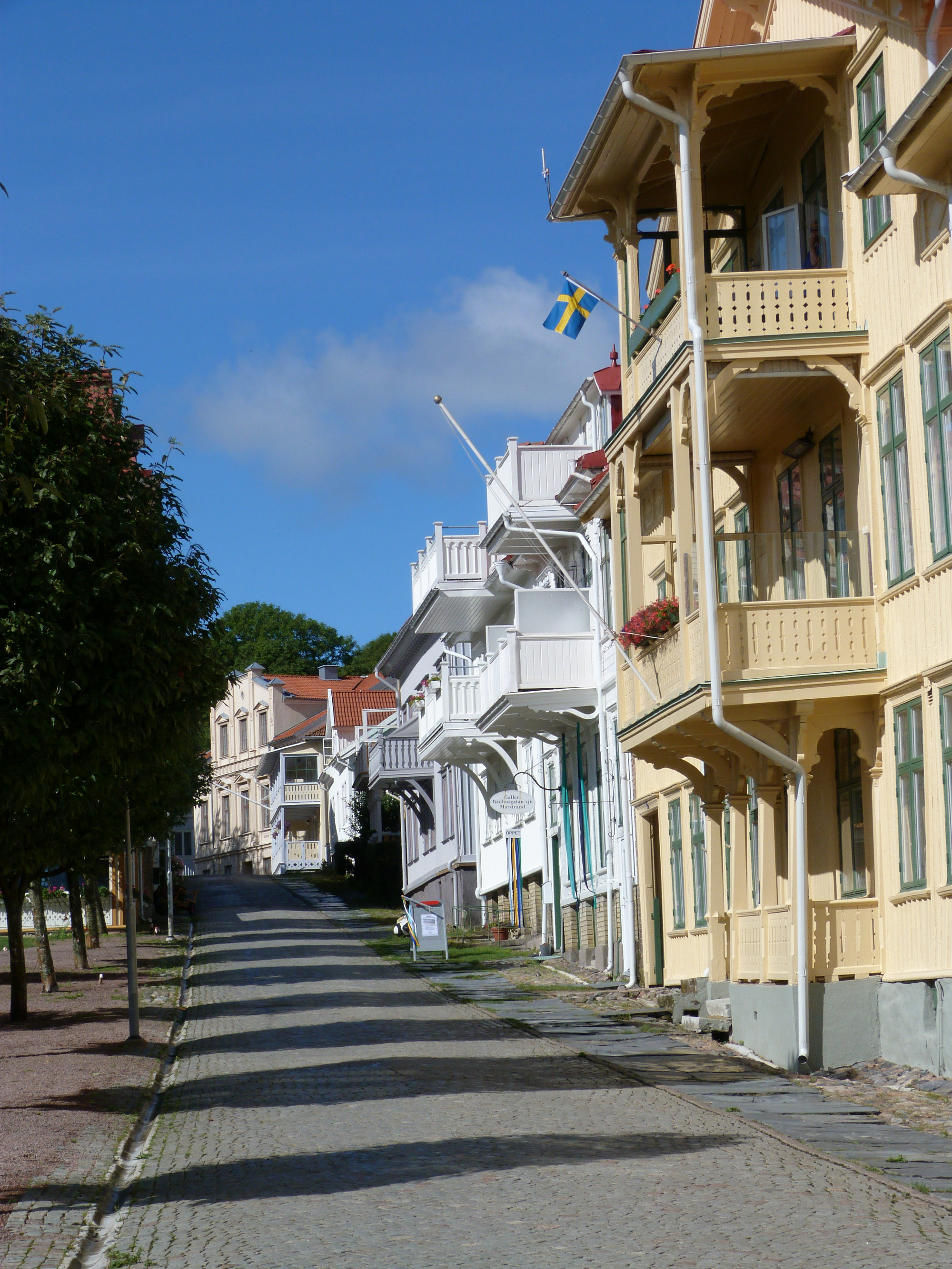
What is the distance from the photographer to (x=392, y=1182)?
9.95 meters

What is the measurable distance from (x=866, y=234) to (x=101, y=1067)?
11.1 metres

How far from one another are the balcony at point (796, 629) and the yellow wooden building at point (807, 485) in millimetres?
26

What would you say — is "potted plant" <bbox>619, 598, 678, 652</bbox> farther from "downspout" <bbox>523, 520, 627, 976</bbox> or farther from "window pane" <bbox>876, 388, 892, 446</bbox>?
"downspout" <bbox>523, 520, 627, 976</bbox>

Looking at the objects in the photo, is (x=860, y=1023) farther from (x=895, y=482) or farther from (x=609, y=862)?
(x=609, y=862)

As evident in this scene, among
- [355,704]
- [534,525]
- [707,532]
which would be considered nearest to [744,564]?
[707,532]

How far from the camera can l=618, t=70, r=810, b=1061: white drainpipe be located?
15.7 m

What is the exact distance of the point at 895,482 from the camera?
15500mm

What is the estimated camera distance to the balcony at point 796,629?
15836 mm

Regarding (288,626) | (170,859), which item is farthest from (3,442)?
(288,626)

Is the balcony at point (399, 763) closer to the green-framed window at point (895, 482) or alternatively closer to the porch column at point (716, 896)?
the porch column at point (716, 896)

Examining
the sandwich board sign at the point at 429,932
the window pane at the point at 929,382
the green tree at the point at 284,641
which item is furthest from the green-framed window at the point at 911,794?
the green tree at the point at 284,641

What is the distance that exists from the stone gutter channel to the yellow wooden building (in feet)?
3.11

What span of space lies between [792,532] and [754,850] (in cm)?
372

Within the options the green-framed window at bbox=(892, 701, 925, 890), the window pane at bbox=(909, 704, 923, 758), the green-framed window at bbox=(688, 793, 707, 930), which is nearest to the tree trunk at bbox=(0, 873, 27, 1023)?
the green-framed window at bbox=(688, 793, 707, 930)
